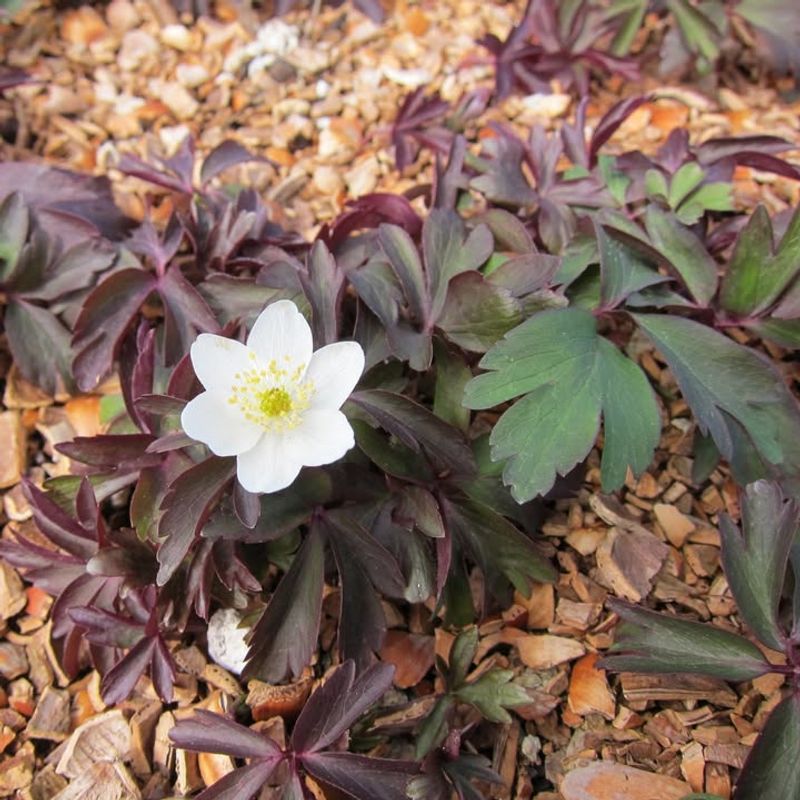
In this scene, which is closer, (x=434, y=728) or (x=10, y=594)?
(x=434, y=728)

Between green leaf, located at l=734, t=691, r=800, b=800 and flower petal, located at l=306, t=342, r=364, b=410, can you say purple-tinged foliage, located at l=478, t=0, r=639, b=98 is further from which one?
green leaf, located at l=734, t=691, r=800, b=800

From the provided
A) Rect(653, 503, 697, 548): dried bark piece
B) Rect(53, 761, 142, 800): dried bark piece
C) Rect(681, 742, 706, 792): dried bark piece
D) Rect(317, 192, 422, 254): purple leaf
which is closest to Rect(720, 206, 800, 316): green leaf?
Rect(653, 503, 697, 548): dried bark piece

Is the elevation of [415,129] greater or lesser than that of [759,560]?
greater

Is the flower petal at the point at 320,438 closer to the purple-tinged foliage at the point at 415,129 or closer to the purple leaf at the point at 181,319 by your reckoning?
the purple leaf at the point at 181,319

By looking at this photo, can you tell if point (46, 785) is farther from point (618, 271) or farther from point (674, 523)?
point (618, 271)

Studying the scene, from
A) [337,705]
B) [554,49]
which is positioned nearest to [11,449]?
[337,705]

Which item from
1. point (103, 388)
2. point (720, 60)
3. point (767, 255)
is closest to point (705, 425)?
point (767, 255)
